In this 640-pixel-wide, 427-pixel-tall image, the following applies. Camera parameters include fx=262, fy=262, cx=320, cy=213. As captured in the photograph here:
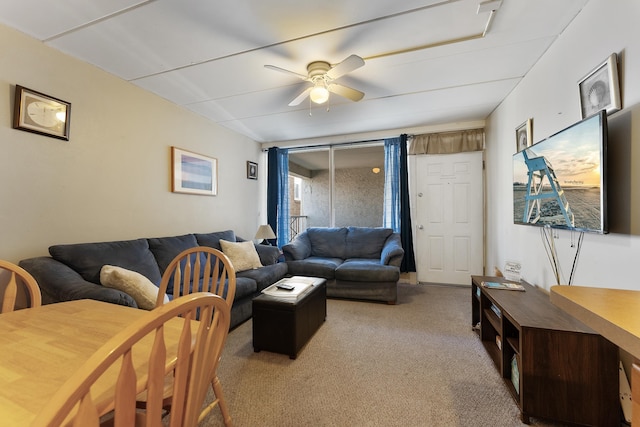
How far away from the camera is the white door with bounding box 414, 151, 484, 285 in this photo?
12.7 ft

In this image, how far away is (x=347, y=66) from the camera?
2.00 metres

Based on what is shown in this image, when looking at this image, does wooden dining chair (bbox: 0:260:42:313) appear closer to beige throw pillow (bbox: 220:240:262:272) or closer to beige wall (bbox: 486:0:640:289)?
beige throw pillow (bbox: 220:240:262:272)

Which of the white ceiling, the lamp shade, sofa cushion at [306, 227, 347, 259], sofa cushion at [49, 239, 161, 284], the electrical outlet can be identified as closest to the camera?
the electrical outlet

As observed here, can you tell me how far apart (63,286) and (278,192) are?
10.8 feet

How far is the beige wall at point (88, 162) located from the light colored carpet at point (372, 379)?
1592mm

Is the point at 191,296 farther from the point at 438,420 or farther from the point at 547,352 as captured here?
the point at 547,352

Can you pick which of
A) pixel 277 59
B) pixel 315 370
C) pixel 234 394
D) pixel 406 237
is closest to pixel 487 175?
pixel 406 237

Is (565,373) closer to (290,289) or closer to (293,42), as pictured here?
(290,289)

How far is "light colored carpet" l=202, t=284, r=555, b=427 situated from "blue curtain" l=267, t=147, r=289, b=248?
221 cm

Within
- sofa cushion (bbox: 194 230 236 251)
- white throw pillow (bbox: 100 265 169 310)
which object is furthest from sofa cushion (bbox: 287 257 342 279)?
white throw pillow (bbox: 100 265 169 310)

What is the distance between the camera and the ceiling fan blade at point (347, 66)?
188cm

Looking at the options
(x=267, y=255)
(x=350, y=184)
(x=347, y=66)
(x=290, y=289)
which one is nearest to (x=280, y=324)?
(x=290, y=289)

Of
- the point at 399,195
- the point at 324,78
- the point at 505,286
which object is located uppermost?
the point at 324,78

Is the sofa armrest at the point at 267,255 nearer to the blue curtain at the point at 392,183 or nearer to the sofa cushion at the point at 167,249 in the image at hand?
the sofa cushion at the point at 167,249
